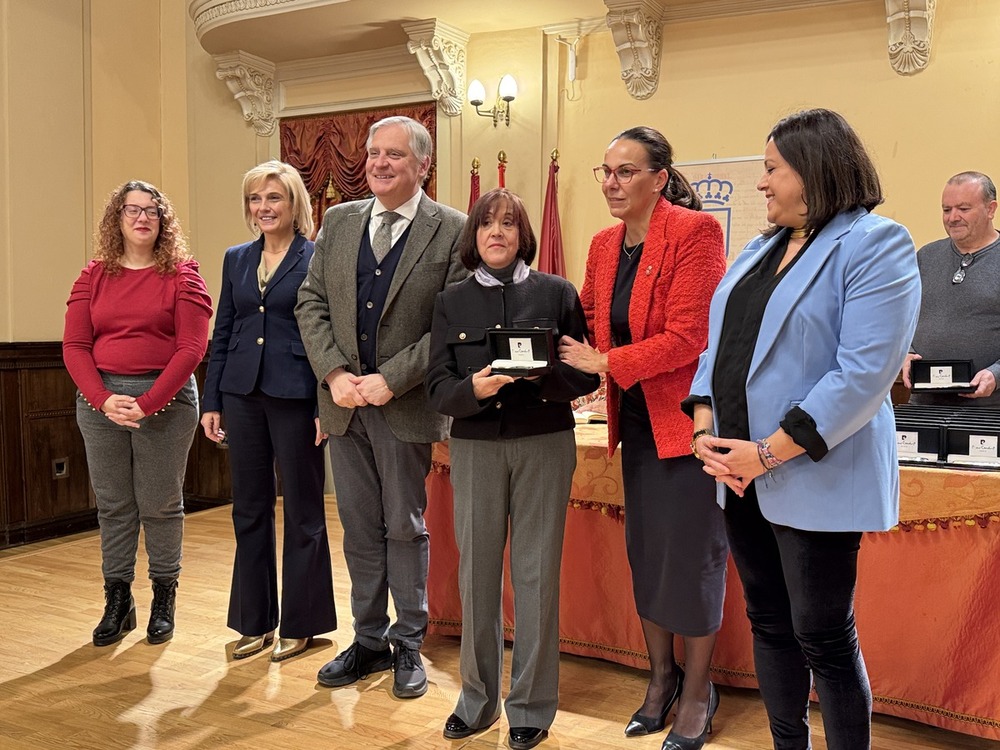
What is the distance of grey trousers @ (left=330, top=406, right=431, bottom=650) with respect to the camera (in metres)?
2.96

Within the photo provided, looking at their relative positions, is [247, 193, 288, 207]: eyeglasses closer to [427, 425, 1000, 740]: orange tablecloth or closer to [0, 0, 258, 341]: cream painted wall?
[427, 425, 1000, 740]: orange tablecloth

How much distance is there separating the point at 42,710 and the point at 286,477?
1.00m

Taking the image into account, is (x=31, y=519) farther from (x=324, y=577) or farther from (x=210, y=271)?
(x=324, y=577)

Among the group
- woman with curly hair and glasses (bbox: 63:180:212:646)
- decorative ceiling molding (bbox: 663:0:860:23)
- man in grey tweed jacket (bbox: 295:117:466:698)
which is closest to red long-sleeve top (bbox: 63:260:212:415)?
woman with curly hair and glasses (bbox: 63:180:212:646)

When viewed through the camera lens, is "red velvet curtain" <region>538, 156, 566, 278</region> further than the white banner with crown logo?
Yes

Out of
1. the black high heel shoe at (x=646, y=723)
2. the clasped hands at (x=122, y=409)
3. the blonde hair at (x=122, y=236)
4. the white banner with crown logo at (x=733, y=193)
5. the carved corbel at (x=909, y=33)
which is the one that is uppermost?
the carved corbel at (x=909, y=33)

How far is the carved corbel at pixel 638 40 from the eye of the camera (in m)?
5.29

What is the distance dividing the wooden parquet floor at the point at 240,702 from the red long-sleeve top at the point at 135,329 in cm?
90

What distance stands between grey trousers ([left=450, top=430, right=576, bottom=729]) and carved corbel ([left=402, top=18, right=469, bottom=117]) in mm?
3888

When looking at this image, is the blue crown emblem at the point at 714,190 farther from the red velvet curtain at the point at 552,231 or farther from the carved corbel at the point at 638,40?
the red velvet curtain at the point at 552,231

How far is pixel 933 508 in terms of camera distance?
265 centimetres

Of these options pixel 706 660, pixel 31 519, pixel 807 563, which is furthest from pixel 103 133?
pixel 807 563

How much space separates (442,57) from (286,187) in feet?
9.84

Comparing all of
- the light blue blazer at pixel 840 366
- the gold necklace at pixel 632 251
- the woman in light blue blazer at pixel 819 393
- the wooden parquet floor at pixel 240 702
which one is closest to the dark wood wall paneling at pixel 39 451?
the wooden parquet floor at pixel 240 702
